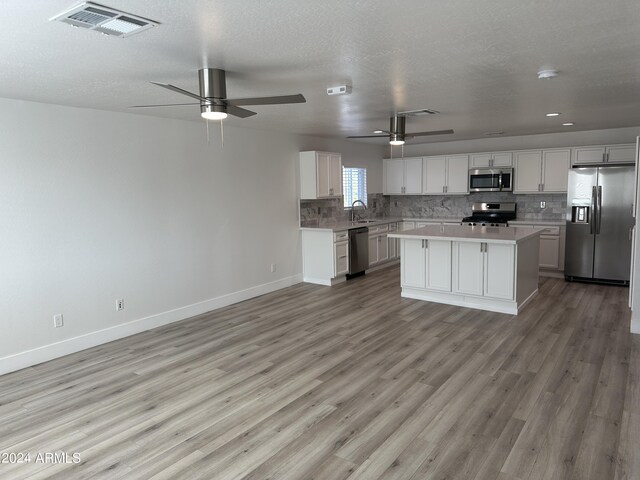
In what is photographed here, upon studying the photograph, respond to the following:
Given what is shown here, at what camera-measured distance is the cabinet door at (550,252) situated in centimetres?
703

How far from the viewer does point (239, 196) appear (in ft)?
19.7

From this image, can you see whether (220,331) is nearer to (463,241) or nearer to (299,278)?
(299,278)

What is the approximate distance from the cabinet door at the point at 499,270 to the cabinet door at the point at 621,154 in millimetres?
3041

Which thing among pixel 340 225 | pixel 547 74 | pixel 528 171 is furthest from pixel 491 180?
pixel 547 74

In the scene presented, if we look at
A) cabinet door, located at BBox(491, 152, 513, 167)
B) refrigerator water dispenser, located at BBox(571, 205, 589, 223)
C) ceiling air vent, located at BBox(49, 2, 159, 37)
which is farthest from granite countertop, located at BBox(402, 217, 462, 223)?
ceiling air vent, located at BBox(49, 2, 159, 37)

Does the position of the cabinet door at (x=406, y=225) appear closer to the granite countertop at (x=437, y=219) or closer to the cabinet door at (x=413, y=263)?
the granite countertop at (x=437, y=219)

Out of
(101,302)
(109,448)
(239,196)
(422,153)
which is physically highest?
(422,153)

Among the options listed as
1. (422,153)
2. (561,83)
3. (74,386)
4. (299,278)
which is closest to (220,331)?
(74,386)

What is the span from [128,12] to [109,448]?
249 cm

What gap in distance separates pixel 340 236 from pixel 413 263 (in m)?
1.42

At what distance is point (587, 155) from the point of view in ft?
22.5

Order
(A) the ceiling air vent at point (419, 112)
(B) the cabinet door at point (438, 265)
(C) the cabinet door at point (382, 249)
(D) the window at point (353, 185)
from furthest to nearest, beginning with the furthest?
(D) the window at point (353, 185)
(C) the cabinet door at point (382, 249)
(B) the cabinet door at point (438, 265)
(A) the ceiling air vent at point (419, 112)

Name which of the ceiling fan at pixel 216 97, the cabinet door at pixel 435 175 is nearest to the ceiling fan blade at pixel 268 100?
the ceiling fan at pixel 216 97

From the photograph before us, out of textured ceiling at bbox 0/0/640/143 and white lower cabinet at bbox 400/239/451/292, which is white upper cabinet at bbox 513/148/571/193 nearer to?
textured ceiling at bbox 0/0/640/143
